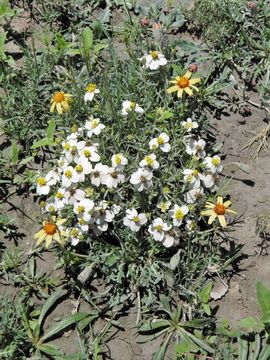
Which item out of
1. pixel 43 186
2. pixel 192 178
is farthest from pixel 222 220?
pixel 43 186

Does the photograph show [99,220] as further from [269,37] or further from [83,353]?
[269,37]

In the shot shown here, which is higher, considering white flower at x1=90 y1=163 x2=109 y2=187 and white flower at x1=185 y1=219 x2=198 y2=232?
white flower at x1=90 y1=163 x2=109 y2=187

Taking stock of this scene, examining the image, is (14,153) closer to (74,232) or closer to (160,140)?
(74,232)

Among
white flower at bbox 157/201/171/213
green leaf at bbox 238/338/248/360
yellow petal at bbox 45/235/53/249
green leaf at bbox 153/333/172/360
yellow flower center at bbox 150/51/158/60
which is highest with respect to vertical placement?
yellow flower center at bbox 150/51/158/60

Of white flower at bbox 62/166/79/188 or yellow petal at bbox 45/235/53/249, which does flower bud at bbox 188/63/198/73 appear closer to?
white flower at bbox 62/166/79/188

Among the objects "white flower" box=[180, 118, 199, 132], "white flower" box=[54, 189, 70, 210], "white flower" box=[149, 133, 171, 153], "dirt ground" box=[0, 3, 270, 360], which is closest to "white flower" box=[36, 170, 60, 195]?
"white flower" box=[54, 189, 70, 210]

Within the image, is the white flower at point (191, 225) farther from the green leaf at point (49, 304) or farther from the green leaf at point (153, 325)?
the green leaf at point (49, 304)

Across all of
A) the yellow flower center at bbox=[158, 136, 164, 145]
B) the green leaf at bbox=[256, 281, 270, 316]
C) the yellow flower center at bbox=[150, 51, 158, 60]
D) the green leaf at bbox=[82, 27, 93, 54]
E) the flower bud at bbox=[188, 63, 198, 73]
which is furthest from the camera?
the green leaf at bbox=[82, 27, 93, 54]
